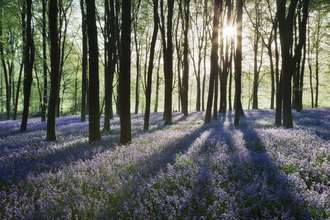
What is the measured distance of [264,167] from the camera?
13.1 ft

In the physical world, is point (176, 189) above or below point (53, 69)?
below

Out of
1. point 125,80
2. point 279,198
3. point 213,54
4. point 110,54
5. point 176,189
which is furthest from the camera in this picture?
point 213,54

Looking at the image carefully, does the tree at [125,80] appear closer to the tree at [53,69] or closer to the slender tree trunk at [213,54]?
the tree at [53,69]

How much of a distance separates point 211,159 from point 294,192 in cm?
185

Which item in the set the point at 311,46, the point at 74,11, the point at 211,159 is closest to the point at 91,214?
the point at 211,159

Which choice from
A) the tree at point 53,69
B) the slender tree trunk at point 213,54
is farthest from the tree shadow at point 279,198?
Result: the slender tree trunk at point 213,54

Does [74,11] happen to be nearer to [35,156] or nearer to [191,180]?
[35,156]

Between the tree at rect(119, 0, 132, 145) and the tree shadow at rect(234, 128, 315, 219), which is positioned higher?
the tree at rect(119, 0, 132, 145)

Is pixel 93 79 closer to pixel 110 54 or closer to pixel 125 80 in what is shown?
pixel 125 80

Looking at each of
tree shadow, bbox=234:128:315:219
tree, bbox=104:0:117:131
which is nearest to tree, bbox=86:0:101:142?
tree, bbox=104:0:117:131

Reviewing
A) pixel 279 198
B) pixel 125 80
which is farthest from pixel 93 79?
pixel 279 198

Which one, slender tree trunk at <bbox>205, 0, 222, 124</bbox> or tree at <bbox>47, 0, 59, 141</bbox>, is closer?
tree at <bbox>47, 0, 59, 141</bbox>

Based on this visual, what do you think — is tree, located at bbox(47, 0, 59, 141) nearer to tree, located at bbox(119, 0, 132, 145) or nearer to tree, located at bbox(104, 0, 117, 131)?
tree, located at bbox(104, 0, 117, 131)

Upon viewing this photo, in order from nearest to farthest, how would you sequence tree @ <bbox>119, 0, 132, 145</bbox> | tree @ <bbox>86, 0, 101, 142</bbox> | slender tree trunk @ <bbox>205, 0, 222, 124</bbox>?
tree @ <bbox>119, 0, 132, 145</bbox>
tree @ <bbox>86, 0, 101, 142</bbox>
slender tree trunk @ <bbox>205, 0, 222, 124</bbox>
